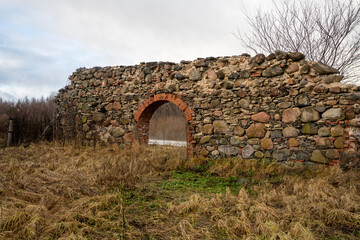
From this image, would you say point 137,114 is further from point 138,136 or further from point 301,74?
point 301,74

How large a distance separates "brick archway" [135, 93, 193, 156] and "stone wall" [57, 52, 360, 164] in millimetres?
29

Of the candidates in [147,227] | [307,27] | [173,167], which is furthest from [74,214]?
[307,27]

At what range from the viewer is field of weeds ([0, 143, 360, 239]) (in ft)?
8.41

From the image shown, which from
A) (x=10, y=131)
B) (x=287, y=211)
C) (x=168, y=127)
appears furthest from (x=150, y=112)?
(x=168, y=127)

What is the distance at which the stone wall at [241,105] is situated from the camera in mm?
5395

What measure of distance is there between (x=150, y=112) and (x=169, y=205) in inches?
191

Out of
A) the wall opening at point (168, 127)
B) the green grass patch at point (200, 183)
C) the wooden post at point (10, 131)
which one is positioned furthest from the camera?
the wall opening at point (168, 127)

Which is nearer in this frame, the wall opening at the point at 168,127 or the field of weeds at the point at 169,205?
the field of weeds at the point at 169,205

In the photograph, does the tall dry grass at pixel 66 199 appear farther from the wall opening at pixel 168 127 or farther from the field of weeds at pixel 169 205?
the wall opening at pixel 168 127

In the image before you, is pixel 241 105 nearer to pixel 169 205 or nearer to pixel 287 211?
pixel 287 211

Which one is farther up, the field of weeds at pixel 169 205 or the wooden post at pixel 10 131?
the wooden post at pixel 10 131

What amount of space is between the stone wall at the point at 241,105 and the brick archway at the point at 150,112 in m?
0.03

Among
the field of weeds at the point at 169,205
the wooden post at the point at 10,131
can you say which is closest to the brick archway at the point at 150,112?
the field of weeds at the point at 169,205

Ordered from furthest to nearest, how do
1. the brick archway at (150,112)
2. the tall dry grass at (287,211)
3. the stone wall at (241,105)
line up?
the brick archway at (150,112) < the stone wall at (241,105) < the tall dry grass at (287,211)
